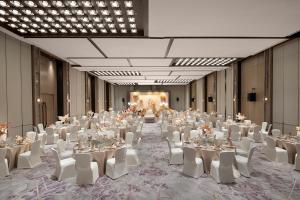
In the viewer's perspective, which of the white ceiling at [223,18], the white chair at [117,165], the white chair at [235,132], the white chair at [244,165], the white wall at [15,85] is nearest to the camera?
the white ceiling at [223,18]

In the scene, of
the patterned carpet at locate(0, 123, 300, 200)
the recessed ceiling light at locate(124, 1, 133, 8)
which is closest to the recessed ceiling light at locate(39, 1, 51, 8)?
the recessed ceiling light at locate(124, 1, 133, 8)

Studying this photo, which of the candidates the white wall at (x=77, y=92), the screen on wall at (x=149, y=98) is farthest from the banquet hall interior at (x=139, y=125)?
the screen on wall at (x=149, y=98)

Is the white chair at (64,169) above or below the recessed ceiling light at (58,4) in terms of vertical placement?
below

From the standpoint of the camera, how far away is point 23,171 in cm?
581

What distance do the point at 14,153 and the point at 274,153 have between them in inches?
307

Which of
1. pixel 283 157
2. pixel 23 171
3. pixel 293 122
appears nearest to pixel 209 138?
pixel 283 157

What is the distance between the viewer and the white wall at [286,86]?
7848 mm

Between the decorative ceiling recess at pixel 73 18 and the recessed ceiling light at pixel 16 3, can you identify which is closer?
the recessed ceiling light at pixel 16 3

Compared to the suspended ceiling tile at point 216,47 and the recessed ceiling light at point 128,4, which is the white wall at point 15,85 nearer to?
the recessed ceiling light at point 128,4

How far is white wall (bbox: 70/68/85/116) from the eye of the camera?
1364 centimetres

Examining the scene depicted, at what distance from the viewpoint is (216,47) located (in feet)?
27.2

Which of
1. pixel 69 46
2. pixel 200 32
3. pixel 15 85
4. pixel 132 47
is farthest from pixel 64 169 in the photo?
pixel 200 32

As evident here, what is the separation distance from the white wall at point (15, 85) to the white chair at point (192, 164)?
20.6 ft

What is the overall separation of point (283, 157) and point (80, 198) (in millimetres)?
5858
